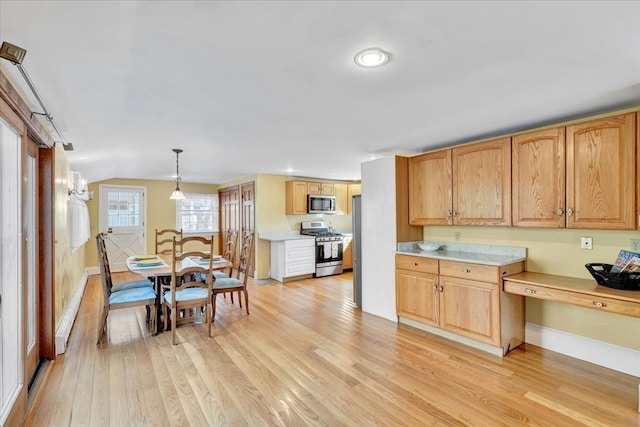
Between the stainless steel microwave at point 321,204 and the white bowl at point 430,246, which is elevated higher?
the stainless steel microwave at point 321,204

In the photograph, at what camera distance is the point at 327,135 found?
3.29 meters

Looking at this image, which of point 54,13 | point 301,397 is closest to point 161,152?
point 54,13

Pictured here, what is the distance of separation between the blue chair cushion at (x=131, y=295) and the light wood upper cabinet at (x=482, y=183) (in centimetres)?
348

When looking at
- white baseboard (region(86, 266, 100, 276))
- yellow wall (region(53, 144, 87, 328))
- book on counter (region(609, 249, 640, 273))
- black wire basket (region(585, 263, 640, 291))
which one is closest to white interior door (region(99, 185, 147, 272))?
white baseboard (region(86, 266, 100, 276))

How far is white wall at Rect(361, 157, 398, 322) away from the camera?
383cm

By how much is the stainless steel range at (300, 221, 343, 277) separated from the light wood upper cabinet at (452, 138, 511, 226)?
130 inches

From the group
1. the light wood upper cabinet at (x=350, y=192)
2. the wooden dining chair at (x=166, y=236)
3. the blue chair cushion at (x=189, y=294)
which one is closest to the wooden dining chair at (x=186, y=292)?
the blue chair cushion at (x=189, y=294)

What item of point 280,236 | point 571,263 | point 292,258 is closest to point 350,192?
point 280,236

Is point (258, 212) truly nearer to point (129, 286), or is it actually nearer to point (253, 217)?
point (253, 217)

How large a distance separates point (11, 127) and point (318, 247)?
16.3ft

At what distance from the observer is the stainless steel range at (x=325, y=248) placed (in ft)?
20.8

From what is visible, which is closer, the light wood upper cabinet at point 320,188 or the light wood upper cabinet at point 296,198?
the light wood upper cabinet at point 296,198

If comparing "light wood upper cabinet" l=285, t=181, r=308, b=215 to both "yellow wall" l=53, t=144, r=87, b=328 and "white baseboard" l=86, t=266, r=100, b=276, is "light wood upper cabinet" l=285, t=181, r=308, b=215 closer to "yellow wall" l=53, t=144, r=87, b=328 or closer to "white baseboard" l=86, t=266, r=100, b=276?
"yellow wall" l=53, t=144, r=87, b=328

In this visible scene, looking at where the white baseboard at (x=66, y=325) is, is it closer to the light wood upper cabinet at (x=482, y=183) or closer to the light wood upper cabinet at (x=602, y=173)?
the light wood upper cabinet at (x=482, y=183)
